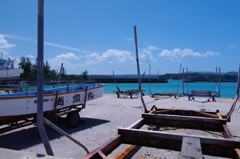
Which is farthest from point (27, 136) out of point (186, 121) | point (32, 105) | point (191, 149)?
point (191, 149)

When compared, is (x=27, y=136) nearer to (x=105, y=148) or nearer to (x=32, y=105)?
(x=32, y=105)

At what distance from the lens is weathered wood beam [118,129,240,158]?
367cm

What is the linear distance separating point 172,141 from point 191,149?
0.84 metres

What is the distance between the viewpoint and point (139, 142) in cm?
434

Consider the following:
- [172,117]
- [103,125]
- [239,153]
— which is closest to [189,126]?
Result: [172,117]

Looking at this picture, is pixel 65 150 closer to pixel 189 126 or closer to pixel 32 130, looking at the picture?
pixel 32 130

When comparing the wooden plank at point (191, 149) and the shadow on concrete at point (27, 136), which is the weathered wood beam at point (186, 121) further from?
the shadow on concrete at point (27, 136)

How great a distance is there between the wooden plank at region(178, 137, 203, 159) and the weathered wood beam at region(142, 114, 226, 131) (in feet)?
8.42

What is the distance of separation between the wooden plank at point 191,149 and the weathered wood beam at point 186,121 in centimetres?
257

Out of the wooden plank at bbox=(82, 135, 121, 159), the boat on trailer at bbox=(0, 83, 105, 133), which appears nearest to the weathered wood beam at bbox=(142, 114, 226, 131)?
the wooden plank at bbox=(82, 135, 121, 159)

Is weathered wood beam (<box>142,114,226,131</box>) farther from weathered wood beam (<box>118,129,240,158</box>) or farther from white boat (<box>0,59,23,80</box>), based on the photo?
white boat (<box>0,59,23,80</box>)

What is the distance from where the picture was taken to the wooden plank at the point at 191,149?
3016 mm

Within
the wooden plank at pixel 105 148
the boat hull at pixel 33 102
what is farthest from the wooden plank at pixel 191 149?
the boat hull at pixel 33 102

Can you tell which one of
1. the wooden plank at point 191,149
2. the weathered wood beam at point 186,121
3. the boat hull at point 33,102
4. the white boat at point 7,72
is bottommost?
the weathered wood beam at point 186,121
